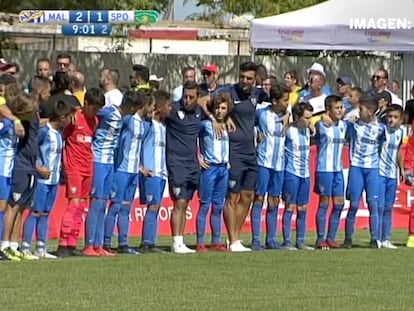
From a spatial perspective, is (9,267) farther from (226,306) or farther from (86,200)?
(226,306)

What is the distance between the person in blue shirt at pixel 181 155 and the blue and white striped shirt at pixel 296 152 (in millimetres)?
1313

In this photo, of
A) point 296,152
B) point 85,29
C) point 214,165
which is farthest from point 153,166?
point 85,29

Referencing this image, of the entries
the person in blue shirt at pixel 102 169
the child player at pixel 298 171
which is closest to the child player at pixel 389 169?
the child player at pixel 298 171

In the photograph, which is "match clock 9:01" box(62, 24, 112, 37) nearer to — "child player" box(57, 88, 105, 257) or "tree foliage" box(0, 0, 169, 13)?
"tree foliage" box(0, 0, 169, 13)

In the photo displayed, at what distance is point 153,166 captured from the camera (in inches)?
640

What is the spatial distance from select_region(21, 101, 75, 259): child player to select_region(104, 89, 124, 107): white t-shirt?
1052 mm

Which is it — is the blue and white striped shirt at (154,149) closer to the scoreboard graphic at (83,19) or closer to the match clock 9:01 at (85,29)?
the scoreboard graphic at (83,19)

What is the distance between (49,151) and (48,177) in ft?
1.08

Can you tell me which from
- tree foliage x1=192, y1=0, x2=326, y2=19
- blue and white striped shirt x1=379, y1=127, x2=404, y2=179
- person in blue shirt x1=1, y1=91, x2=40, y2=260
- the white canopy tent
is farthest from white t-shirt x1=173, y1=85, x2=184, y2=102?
tree foliage x1=192, y1=0, x2=326, y2=19

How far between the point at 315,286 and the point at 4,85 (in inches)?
175

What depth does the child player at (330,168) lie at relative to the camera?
56.7 feet

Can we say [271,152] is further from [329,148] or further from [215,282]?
[215,282]

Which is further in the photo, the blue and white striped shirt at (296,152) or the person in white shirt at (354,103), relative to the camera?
the person in white shirt at (354,103)

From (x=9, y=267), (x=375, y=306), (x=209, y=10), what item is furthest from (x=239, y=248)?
(x=209, y=10)
